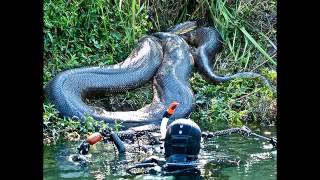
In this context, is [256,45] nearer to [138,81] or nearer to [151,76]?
[151,76]

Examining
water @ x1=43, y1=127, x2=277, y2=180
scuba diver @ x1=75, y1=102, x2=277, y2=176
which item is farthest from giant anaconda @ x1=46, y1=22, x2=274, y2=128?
scuba diver @ x1=75, y1=102, x2=277, y2=176

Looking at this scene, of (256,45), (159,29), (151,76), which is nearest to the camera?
(151,76)

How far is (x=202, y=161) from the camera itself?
5117 millimetres

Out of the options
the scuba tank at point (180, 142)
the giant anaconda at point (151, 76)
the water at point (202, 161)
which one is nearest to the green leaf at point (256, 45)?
the giant anaconda at point (151, 76)

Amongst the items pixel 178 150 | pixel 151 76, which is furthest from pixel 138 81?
pixel 178 150

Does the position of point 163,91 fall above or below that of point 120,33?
below

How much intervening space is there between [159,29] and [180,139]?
6032 mm

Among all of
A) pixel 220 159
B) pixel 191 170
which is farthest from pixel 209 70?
pixel 191 170

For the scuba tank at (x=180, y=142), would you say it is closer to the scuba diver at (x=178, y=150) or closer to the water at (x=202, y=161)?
the scuba diver at (x=178, y=150)

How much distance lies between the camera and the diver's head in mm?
4559

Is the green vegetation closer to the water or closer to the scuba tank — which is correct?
the water

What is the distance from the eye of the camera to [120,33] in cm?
932
